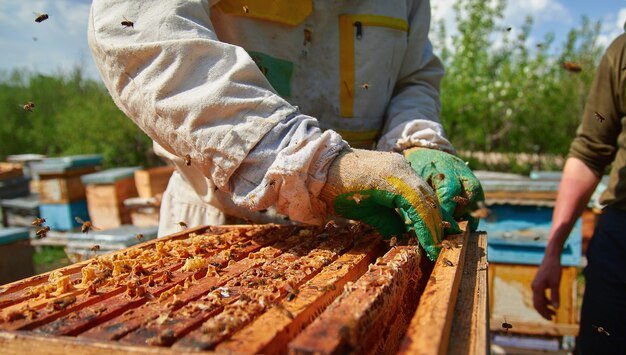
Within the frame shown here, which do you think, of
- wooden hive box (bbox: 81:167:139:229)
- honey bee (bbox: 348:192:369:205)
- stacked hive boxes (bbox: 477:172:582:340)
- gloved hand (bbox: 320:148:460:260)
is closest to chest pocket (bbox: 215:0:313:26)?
gloved hand (bbox: 320:148:460:260)

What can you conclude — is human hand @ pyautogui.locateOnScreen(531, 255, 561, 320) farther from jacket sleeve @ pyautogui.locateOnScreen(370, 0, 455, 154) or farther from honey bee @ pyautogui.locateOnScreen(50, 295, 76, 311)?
honey bee @ pyautogui.locateOnScreen(50, 295, 76, 311)

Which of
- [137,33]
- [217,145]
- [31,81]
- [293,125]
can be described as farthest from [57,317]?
[31,81]

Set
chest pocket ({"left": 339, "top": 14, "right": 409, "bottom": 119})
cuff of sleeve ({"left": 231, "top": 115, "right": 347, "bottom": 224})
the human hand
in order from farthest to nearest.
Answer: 1. the human hand
2. chest pocket ({"left": 339, "top": 14, "right": 409, "bottom": 119})
3. cuff of sleeve ({"left": 231, "top": 115, "right": 347, "bottom": 224})

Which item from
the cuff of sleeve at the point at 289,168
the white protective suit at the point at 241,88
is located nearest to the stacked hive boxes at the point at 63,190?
the white protective suit at the point at 241,88

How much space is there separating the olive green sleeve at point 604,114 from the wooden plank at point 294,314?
7.73 ft

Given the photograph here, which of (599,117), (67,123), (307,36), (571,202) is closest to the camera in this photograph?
(307,36)

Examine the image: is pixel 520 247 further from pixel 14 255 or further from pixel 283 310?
pixel 14 255

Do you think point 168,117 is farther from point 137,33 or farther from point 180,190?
point 180,190

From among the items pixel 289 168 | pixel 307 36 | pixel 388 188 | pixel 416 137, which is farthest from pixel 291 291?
pixel 307 36

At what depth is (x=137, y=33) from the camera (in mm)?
1771

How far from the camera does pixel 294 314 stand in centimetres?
111

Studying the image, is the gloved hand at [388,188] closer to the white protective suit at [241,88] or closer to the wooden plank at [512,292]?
the white protective suit at [241,88]

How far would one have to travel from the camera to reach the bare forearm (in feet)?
10.5

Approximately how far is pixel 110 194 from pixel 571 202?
6297mm
